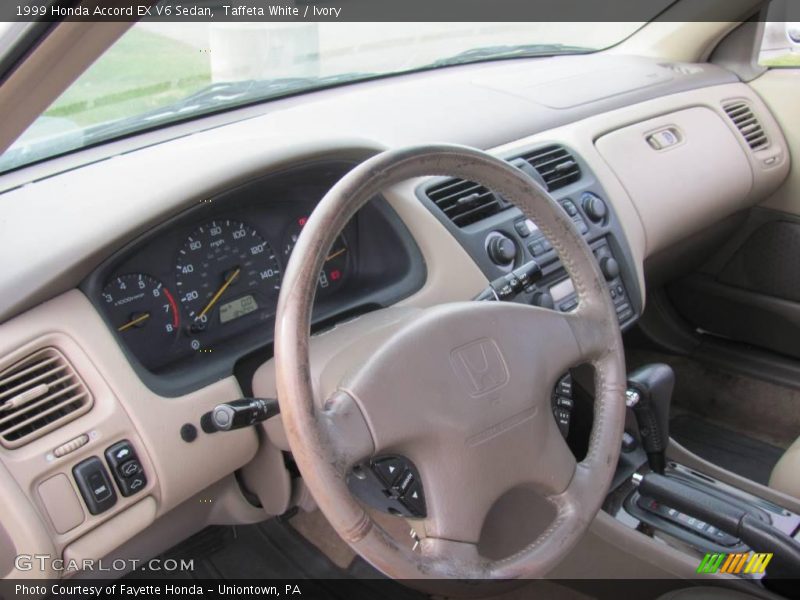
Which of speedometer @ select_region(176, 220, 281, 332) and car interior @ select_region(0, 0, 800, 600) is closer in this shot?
car interior @ select_region(0, 0, 800, 600)

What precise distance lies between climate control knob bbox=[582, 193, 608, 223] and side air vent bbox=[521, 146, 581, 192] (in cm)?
6

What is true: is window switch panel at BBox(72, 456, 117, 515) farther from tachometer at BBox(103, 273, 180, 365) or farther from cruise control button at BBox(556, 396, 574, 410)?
cruise control button at BBox(556, 396, 574, 410)

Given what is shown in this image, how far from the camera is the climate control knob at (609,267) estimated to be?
2137 mm

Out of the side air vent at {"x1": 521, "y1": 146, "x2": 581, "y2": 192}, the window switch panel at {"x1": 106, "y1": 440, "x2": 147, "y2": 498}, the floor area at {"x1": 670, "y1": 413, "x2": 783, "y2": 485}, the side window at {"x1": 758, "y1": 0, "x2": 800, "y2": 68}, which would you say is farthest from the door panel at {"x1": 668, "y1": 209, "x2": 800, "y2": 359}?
the window switch panel at {"x1": 106, "y1": 440, "x2": 147, "y2": 498}

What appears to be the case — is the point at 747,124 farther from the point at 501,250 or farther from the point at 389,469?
the point at 389,469

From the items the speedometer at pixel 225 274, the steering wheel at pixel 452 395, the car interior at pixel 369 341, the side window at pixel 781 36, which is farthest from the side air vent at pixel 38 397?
the side window at pixel 781 36

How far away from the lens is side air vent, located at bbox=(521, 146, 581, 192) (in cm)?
215

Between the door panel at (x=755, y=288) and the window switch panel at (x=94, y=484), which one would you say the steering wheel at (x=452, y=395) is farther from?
the door panel at (x=755, y=288)

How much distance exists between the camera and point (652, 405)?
1929 millimetres

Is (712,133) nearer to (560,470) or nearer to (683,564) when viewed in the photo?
(683,564)

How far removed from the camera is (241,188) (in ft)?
5.29

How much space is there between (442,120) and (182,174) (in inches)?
32.5

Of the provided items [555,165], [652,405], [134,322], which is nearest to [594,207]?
[555,165]

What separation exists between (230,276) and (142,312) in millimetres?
186
